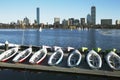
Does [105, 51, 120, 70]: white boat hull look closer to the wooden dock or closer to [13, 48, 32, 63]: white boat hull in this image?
the wooden dock

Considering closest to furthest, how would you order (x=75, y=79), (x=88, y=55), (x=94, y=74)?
(x=94, y=74)
(x=75, y=79)
(x=88, y=55)

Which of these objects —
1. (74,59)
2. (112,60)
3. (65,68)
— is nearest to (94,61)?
(112,60)

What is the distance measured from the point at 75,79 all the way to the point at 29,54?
737cm

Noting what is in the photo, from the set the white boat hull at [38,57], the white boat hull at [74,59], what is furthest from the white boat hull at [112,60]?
the white boat hull at [38,57]

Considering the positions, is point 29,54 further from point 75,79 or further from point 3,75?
point 75,79

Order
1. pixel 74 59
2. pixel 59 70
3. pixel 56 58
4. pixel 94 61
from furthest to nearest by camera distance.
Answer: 1. pixel 56 58
2. pixel 74 59
3. pixel 94 61
4. pixel 59 70

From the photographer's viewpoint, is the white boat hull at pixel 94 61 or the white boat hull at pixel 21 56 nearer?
the white boat hull at pixel 94 61

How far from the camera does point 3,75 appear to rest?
3033 cm

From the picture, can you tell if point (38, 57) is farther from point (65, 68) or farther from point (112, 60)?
point (112, 60)

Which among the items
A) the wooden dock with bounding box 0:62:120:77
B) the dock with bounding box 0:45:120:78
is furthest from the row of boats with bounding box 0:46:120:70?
the wooden dock with bounding box 0:62:120:77

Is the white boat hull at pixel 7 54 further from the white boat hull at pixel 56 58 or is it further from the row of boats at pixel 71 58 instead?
the white boat hull at pixel 56 58

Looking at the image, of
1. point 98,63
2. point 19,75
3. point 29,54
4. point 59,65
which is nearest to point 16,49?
point 29,54

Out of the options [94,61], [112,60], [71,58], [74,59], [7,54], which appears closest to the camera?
[112,60]

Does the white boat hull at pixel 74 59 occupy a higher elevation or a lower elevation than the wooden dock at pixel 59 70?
higher
